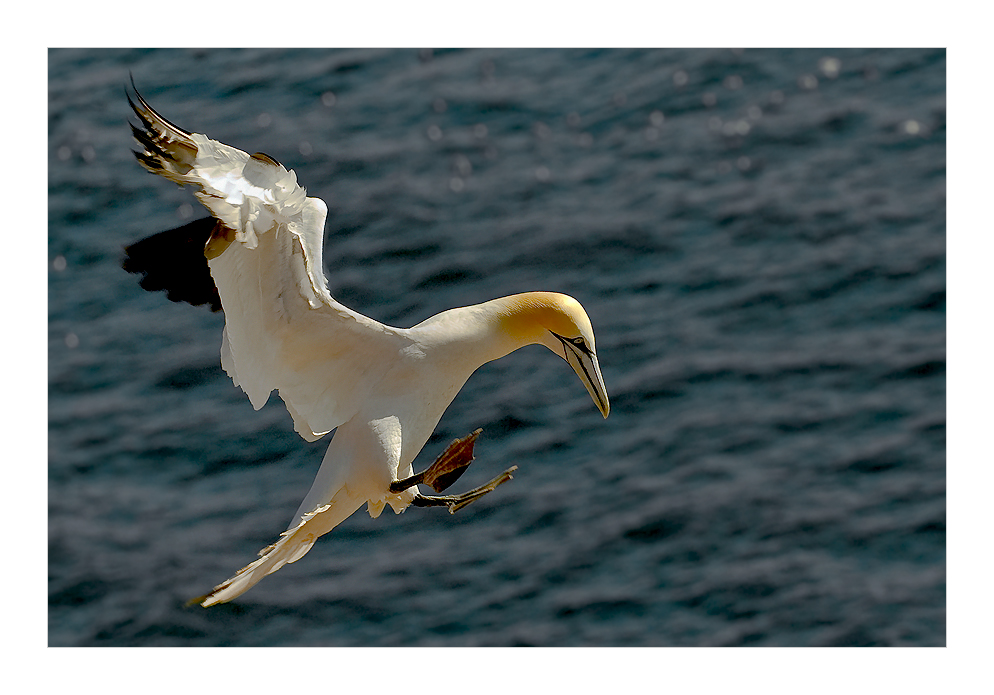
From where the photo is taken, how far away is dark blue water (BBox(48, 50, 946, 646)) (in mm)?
12234

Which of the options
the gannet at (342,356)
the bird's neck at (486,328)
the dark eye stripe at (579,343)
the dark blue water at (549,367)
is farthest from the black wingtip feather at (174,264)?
the dark blue water at (549,367)

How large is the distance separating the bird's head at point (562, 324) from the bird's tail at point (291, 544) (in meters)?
1.01

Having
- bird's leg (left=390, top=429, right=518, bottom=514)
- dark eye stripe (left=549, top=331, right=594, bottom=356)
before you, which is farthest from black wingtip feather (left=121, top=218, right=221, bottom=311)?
dark eye stripe (left=549, top=331, right=594, bottom=356)

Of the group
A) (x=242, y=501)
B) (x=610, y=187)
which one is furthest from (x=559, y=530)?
(x=610, y=187)

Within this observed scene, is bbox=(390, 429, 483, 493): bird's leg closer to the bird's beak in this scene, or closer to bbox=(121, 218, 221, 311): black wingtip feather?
the bird's beak

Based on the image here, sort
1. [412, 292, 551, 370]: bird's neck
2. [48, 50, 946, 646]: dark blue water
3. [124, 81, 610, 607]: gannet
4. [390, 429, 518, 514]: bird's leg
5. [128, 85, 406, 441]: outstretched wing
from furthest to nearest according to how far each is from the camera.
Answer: [48, 50, 946, 646]: dark blue water → [412, 292, 551, 370]: bird's neck → [390, 429, 518, 514]: bird's leg → [124, 81, 610, 607]: gannet → [128, 85, 406, 441]: outstretched wing

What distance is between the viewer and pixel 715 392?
13219 millimetres

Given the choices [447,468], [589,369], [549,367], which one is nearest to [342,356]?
[447,468]

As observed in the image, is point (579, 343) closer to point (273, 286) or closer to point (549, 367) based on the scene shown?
point (273, 286)

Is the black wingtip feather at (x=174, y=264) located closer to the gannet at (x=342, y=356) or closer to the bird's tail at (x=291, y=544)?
the gannet at (x=342, y=356)

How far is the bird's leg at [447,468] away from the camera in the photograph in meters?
5.18

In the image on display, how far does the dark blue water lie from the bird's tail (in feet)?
17.9

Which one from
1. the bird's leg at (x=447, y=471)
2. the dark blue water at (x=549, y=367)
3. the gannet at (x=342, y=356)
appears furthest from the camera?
the dark blue water at (x=549, y=367)

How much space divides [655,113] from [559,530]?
5.10 m
